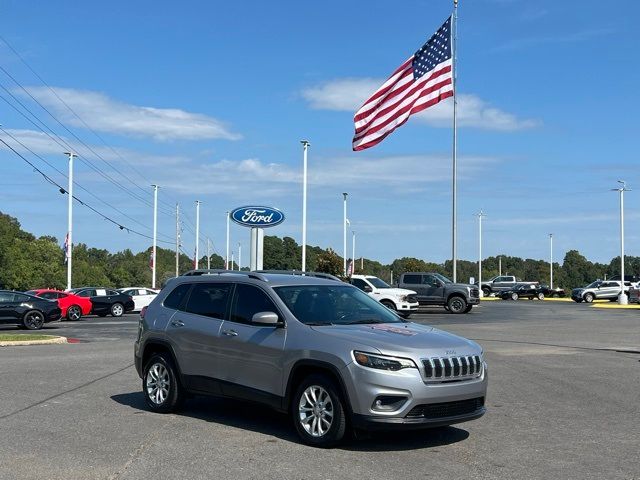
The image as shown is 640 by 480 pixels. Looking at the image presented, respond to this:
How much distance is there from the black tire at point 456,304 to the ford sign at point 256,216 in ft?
40.5

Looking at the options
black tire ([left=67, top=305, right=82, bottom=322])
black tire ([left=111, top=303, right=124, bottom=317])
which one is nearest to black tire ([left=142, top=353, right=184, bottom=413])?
black tire ([left=67, top=305, right=82, bottom=322])

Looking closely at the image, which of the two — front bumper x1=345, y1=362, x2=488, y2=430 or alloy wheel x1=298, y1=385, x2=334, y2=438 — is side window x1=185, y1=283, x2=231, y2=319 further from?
front bumper x1=345, y1=362, x2=488, y2=430

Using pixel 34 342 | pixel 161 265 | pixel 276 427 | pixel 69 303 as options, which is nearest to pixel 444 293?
pixel 69 303

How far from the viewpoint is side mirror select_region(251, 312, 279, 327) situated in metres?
8.18

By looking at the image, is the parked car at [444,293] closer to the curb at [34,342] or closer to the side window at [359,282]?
the side window at [359,282]

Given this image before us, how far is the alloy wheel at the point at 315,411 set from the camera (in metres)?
7.72

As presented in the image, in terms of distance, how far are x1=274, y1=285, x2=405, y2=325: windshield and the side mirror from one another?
0.89 ft

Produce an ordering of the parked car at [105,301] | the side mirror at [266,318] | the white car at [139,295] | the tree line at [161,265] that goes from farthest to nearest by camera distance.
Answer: the tree line at [161,265]
the white car at [139,295]
the parked car at [105,301]
the side mirror at [266,318]

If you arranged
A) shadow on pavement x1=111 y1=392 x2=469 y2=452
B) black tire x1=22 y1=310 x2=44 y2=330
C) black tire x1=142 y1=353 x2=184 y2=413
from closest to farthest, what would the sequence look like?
shadow on pavement x1=111 y1=392 x2=469 y2=452
black tire x1=142 y1=353 x2=184 y2=413
black tire x1=22 y1=310 x2=44 y2=330

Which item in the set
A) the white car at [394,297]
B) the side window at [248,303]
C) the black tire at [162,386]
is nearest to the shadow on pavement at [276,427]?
the black tire at [162,386]

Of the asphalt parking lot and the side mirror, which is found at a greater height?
the side mirror

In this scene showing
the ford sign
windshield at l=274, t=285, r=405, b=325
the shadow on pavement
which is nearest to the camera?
the shadow on pavement

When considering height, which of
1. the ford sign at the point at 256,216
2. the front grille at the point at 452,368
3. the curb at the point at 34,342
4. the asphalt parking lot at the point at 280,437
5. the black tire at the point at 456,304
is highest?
the ford sign at the point at 256,216

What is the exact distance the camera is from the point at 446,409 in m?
7.59
